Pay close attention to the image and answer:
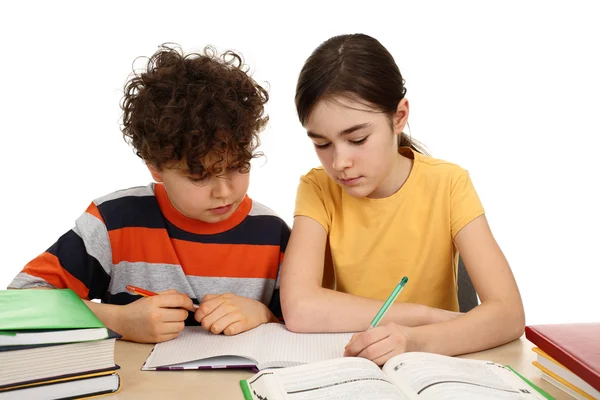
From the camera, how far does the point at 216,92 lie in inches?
53.7

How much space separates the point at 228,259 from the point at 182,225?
0.43 feet

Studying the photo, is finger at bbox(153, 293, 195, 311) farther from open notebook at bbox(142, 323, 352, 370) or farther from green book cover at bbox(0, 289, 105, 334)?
green book cover at bbox(0, 289, 105, 334)

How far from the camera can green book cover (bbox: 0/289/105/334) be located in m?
0.95

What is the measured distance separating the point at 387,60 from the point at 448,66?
1.16 meters

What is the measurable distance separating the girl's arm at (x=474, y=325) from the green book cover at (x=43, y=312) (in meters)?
0.43

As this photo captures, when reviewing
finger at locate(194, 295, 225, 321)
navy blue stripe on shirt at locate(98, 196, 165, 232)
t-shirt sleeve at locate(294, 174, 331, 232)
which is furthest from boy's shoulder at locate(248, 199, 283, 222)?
finger at locate(194, 295, 225, 321)

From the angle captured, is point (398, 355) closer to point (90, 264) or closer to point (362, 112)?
point (362, 112)

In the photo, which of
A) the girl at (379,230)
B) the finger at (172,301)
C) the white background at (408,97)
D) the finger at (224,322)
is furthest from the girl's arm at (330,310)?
the white background at (408,97)

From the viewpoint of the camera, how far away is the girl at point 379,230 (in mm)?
1254

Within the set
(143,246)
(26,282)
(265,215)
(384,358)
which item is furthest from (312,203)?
(26,282)

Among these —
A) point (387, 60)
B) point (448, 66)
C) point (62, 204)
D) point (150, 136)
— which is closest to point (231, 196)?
point (150, 136)

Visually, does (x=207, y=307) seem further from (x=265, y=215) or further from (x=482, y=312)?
(x=482, y=312)

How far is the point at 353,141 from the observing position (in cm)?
134

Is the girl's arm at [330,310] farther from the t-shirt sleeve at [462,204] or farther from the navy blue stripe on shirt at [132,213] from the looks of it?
the navy blue stripe on shirt at [132,213]
